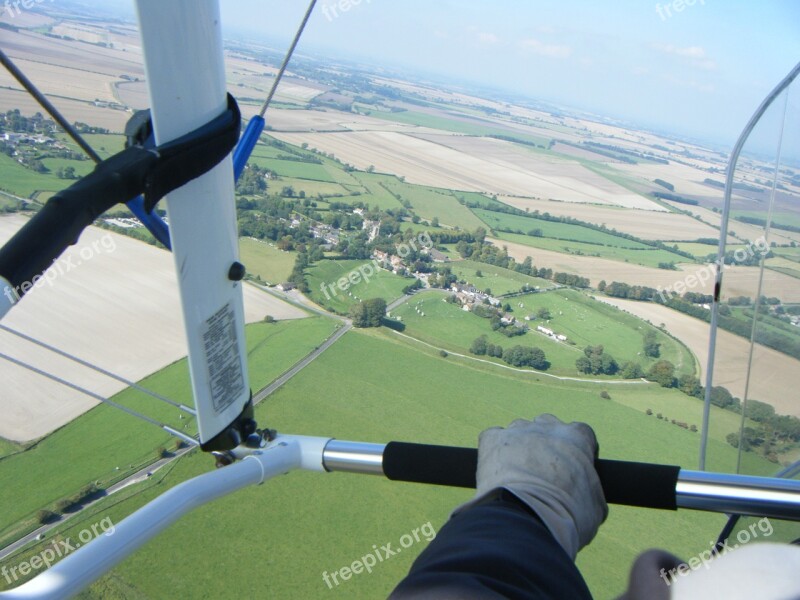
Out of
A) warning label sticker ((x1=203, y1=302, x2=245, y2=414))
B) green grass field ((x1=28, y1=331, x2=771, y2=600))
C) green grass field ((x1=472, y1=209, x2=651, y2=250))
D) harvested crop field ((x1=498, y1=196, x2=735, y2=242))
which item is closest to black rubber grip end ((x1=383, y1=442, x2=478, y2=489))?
warning label sticker ((x1=203, y1=302, x2=245, y2=414))

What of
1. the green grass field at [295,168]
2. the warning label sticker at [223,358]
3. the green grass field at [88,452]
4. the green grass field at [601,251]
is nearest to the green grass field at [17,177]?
the green grass field at [88,452]

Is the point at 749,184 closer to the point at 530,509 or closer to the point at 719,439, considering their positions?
the point at 719,439

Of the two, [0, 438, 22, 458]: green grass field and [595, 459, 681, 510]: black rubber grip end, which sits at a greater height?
[595, 459, 681, 510]: black rubber grip end

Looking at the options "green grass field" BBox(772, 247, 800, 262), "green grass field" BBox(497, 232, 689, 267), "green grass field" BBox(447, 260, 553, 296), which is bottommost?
"green grass field" BBox(447, 260, 553, 296)

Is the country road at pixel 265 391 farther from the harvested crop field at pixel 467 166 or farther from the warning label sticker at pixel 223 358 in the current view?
the harvested crop field at pixel 467 166

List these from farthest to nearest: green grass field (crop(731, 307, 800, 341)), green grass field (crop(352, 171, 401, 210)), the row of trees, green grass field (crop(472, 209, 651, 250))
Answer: green grass field (crop(472, 209, 651, 250))
green grass field (crop(352, 171, 401, 210))
the row of trees
green grass field (crop(731, 307, 800, 341))

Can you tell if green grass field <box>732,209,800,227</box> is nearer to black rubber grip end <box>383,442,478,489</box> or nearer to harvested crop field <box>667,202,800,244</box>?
harvested crop field <box>667,202,800,244</box>
